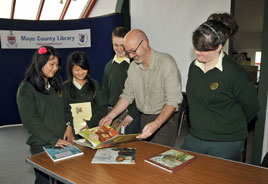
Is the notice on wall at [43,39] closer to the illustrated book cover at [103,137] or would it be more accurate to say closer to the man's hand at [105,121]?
the man's hand at [105,121]

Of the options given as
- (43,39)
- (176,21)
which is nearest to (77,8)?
(43,39)

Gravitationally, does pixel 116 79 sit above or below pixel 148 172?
above

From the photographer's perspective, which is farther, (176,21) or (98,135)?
(176,21)

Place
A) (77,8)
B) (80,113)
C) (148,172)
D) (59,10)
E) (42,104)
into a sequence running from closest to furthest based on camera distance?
1. (148,172)
2. (42,104)
3. (80,113)
4. (77,8)
5. (59,10)

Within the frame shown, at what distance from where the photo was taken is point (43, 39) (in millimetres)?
5379

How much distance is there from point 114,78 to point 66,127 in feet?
2.95

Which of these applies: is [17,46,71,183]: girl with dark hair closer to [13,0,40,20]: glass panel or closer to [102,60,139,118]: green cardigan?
[102,60,139,118]: green cardigan

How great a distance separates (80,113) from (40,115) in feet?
1.32

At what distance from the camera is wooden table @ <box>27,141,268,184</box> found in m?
1.29

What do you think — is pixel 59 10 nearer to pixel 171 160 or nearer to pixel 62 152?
pixel 62 152

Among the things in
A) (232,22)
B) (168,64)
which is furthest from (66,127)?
(232,22)

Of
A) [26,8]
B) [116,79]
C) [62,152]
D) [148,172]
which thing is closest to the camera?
[148,172]

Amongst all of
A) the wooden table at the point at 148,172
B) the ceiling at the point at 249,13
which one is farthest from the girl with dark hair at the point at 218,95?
the ceiling at the point at 249,13

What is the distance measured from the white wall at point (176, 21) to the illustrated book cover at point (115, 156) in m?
2.71
